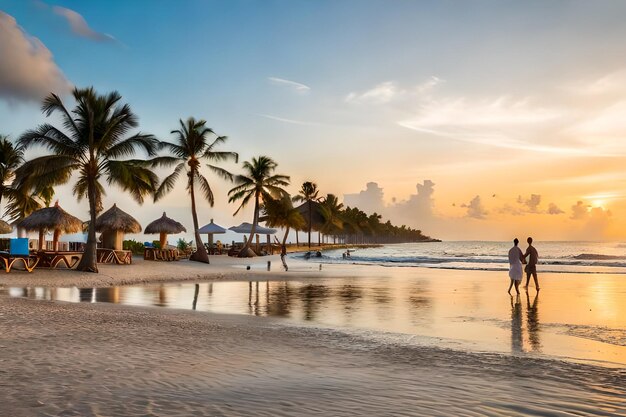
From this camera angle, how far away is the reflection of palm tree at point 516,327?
364 inches

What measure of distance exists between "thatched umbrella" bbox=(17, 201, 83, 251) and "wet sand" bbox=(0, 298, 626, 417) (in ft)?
79.9

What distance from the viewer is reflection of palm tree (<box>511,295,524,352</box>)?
924cm

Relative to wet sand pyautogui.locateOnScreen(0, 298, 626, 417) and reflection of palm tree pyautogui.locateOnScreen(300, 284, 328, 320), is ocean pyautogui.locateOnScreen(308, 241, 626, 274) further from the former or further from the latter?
wet sand pyautogui.locateOnScreen(0, 298, 626, 417)

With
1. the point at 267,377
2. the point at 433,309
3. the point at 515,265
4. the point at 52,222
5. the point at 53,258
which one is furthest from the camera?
the point at 52,222

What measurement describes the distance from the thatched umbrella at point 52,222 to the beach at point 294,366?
824 inches

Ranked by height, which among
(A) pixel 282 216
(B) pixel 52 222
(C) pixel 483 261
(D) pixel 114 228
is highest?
(A) pixel 282 216

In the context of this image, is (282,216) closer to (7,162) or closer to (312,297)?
(7,162)

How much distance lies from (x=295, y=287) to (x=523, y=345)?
46.8 ft

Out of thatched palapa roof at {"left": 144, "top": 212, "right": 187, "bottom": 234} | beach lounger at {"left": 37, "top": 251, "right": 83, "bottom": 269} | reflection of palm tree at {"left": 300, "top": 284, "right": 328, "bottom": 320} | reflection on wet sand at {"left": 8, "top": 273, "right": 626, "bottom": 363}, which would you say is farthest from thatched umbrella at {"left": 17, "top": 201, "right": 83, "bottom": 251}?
reflection of palm tree at {"left": 300, "top": 284, "right": 328, "bottom": 320}

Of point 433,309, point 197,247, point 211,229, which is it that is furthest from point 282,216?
point 433,309

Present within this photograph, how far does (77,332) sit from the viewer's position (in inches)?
386

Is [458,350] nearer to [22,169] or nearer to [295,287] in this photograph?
[295,287]

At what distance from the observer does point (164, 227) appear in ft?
145

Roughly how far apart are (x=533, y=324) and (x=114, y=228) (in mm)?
28390
